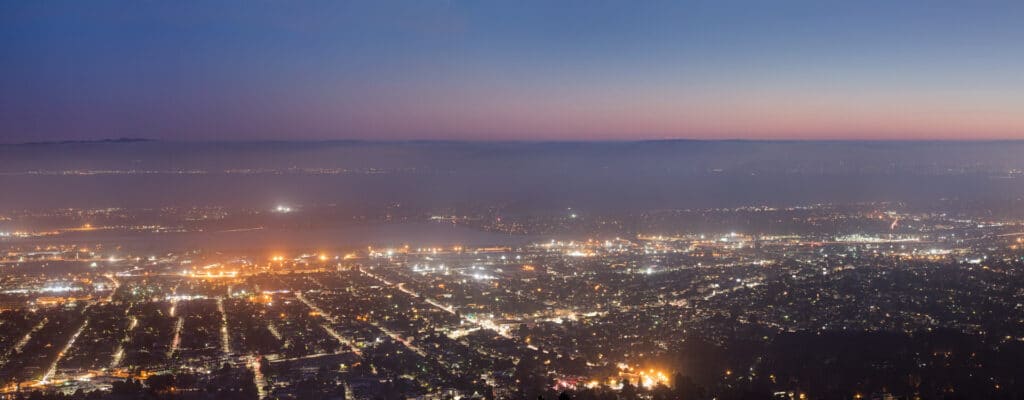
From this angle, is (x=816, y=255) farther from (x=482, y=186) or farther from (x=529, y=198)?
(x=482, y=186)

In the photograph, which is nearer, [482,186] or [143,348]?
[143,348]

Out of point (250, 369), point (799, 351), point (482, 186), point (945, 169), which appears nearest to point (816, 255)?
point (799, 351)

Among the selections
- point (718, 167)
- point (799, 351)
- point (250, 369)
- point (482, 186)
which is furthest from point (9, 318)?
point (718, 167)

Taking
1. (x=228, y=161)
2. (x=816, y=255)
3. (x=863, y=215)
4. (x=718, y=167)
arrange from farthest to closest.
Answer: (x=718, y=167)
(x=228, y=161)
(x=863, y=215)
(x=816, y=255)

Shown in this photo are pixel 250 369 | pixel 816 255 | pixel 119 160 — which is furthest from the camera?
pixel 119 160

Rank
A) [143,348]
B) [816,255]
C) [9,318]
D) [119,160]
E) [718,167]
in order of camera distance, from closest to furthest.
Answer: [143,348]
[9,318]
[816,255]
[119,160]
[718,167]

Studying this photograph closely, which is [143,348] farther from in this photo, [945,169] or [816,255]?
[945,169]

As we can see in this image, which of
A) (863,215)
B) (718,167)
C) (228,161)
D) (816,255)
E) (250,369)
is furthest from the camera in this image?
(718,167)

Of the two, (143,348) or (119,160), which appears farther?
(119,160)
